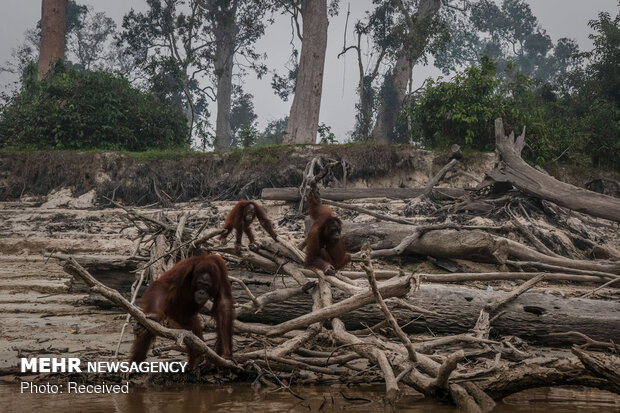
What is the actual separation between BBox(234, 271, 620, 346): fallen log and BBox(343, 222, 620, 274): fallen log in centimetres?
216

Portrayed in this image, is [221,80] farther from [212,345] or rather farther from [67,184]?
[212,345]

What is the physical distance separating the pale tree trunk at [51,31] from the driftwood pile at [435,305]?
17730 millimetres

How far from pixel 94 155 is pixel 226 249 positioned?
10.6 m

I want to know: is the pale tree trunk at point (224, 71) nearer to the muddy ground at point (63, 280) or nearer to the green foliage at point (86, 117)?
the green foliage at point (86, 117)

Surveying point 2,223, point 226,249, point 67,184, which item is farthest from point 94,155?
point 226,249

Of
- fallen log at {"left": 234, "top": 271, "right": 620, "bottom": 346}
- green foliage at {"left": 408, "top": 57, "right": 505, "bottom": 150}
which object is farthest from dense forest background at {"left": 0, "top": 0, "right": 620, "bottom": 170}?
fallen log at {"left": 234, "top": 271, "right": 620, "bottom": 346}

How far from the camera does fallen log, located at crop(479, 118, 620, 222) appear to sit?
1009 centimetres

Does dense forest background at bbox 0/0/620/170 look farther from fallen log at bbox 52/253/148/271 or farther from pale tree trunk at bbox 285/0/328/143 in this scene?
fallen log at bbox 52/253/148/271

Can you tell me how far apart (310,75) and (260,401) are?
60.6 ft

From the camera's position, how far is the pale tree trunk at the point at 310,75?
2180cm

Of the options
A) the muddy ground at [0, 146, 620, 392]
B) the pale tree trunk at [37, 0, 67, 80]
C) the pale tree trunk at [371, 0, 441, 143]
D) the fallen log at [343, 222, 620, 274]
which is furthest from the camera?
the pale tree trunk at [371, 0, 441, 143]

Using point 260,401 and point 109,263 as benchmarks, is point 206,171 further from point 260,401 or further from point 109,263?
point 260,401

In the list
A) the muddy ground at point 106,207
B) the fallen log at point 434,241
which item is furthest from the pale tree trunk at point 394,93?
the fallen log at point 434,241

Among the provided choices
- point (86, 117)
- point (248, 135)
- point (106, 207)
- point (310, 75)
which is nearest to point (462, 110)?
point (248, 135)
